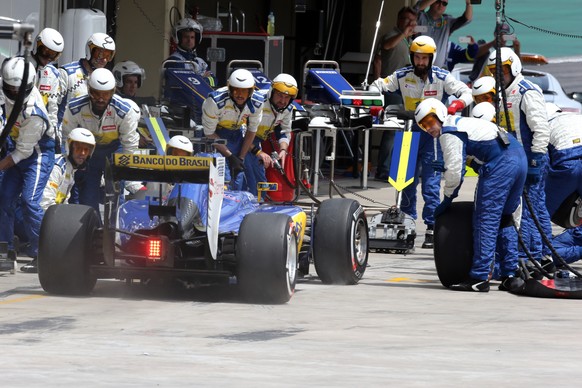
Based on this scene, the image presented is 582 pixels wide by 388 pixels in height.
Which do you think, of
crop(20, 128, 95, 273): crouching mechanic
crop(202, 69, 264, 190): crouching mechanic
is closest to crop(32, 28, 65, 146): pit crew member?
crop(20, 128, 95, 273): crouching mechanic

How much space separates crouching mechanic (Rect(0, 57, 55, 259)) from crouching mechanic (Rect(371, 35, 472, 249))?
439 centimetres

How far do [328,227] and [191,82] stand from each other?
6.86 m

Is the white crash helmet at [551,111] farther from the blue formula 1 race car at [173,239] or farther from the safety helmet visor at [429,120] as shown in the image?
the blue formula 1 race car at [173,239]

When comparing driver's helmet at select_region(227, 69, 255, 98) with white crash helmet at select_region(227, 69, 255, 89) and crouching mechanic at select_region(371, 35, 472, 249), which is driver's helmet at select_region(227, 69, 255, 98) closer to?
white crash helmet at select_region(227, 69, 255, 89)

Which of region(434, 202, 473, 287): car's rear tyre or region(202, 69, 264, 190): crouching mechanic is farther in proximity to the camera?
region(202, 69, 264, 190): crouching mechanic

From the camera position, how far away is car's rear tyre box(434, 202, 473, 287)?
11562mm

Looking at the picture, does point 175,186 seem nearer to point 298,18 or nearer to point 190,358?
point 190,358

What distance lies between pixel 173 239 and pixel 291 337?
1966 millimetres

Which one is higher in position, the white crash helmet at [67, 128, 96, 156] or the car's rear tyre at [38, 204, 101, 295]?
the white crash helmet at [67, 128, 96, 156]

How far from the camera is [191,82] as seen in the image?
17.8 m

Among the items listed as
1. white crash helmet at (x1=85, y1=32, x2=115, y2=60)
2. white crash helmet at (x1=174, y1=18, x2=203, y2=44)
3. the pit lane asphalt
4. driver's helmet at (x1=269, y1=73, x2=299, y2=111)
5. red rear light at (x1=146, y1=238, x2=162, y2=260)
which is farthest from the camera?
white crash helmet at (x1=174, y1=18, x2=203, y2=44)

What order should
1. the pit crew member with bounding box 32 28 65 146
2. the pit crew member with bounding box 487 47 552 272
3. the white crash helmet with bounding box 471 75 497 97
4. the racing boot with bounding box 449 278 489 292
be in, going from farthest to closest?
the pit crew member with bounding box 32 28 65 146 → the white crash helmet with bounding box 471 75 497 97 → the pit crew member with bounding box 487 47 552 272 → the racing boot with bounding box 449 278 489 292

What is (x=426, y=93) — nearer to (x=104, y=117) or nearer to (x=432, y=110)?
(x=432, y=110)

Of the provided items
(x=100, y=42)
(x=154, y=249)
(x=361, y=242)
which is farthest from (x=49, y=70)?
(x=154, y=249)
